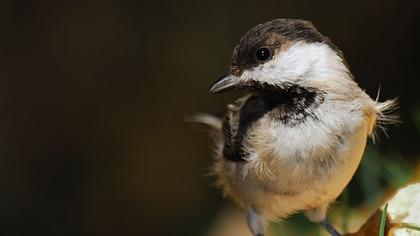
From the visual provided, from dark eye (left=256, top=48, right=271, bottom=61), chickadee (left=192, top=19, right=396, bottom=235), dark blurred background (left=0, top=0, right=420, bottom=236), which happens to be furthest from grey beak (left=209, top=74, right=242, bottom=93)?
dark blurred background (left=0, top=0, right=420, bottom=236)

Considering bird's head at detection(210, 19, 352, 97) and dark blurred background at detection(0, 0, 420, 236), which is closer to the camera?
bird's head at detection(210, 19, 352, 97)

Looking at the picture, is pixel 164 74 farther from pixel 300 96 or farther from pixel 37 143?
pixel 300 96

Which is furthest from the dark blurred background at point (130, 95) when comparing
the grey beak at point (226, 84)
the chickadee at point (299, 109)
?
the grey beak at point (226, 84)

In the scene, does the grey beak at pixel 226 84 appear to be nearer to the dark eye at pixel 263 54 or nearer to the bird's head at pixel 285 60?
the bird's head at pixel 285 60

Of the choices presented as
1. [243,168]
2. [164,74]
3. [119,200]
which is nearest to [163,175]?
[119,200]

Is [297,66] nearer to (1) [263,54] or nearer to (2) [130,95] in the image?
(1) [263,54]

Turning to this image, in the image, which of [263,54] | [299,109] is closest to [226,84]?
[263,54]

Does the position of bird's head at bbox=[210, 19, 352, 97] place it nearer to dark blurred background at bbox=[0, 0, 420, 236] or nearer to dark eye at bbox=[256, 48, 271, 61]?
dark eye at bbox=[256, 48, 271, 61]
